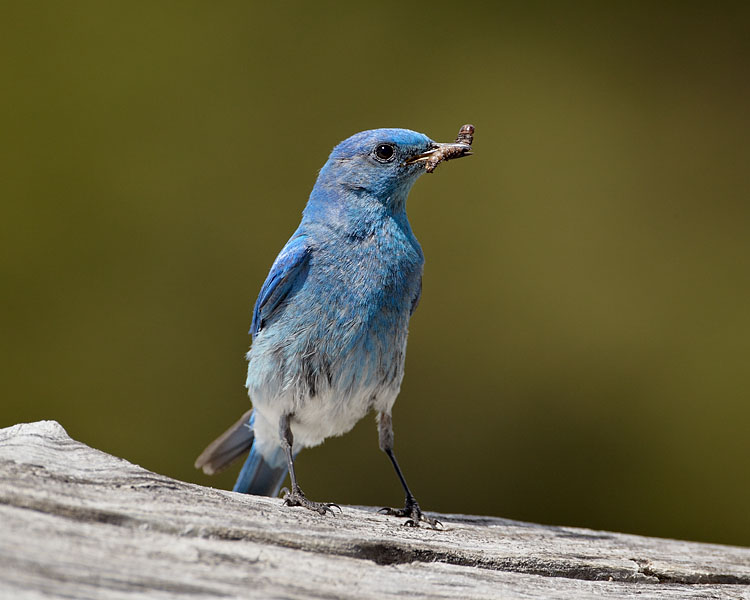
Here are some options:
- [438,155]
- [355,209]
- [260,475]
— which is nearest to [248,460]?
[260,475]

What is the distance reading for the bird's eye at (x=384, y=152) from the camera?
3697mm

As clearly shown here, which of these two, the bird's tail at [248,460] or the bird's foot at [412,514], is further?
the bird's tail at [248,460]

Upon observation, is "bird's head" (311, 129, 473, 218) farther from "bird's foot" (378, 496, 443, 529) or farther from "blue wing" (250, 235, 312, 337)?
"bird's foot" (378, 496, 443, 529)

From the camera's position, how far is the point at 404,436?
17.9 ft

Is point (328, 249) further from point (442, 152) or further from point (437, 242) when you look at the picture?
point (437, 242)

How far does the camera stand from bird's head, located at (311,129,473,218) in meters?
3.68

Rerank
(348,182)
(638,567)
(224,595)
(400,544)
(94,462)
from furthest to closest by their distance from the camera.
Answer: (348,182) < (638,567) < (400,544) < (94,462) < (224,595)

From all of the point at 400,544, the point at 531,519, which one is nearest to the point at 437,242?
the point at 531,519

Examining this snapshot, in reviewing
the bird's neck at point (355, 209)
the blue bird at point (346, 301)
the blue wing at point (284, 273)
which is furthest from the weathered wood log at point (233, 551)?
the bird's neck at point (355, 209)

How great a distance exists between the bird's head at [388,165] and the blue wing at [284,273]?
0.94 feet

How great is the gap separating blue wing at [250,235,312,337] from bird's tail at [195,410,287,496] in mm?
739

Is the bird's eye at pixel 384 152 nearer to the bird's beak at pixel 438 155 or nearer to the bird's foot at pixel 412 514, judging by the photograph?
the bird's beak at pixel 438 155

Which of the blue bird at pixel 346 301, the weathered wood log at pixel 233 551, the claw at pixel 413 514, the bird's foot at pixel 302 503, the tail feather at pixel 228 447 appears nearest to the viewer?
the weathered wood log at pixel 233 551

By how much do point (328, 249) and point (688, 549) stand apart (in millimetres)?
1986
